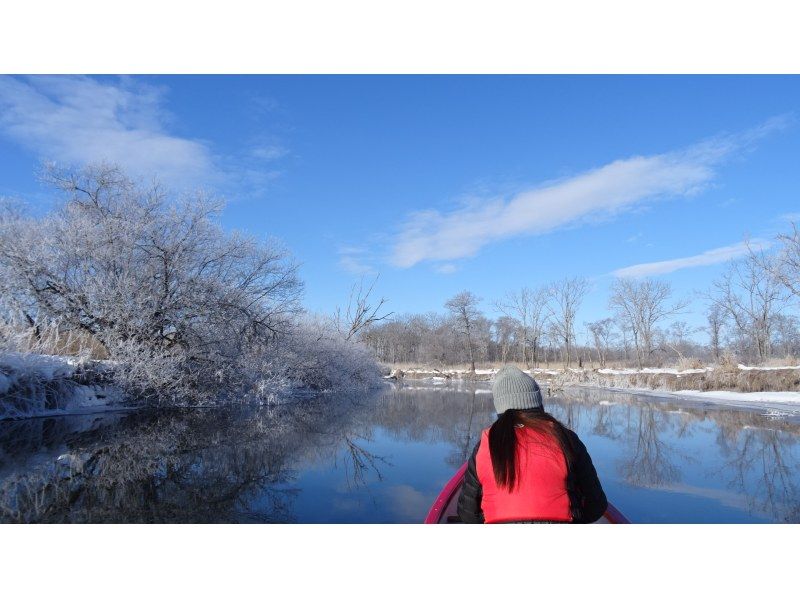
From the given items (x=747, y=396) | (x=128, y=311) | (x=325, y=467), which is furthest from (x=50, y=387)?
(x=747, y=396)

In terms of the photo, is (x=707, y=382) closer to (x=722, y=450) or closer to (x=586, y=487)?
(x=722, y=450)

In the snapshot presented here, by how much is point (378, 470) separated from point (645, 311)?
34374 millimetres

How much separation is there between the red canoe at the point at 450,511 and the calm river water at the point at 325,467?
0.91 m

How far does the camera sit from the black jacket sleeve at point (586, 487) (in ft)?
7.14

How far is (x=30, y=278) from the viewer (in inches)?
469

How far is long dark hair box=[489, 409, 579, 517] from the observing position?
2.10 metres

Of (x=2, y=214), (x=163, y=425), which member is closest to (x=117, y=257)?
(x=2, y=214)

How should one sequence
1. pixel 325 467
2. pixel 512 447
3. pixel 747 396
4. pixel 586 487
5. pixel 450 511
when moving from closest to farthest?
pixel 512 447, pixel 586 487, pixel 450 511, pixel 325 467, pixel 747 396

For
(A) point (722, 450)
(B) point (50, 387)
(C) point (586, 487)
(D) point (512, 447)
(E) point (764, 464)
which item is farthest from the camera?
(B) point (50, 387)

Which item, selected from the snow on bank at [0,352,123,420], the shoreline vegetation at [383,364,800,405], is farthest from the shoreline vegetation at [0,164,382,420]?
the shoreline vegetation at [383,364,800,405]

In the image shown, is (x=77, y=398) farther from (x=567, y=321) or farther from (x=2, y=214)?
(x=567, y=321)

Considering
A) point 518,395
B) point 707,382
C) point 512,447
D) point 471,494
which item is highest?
point 518,395

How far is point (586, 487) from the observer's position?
7.31 ft

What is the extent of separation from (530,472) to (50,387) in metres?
11.7
